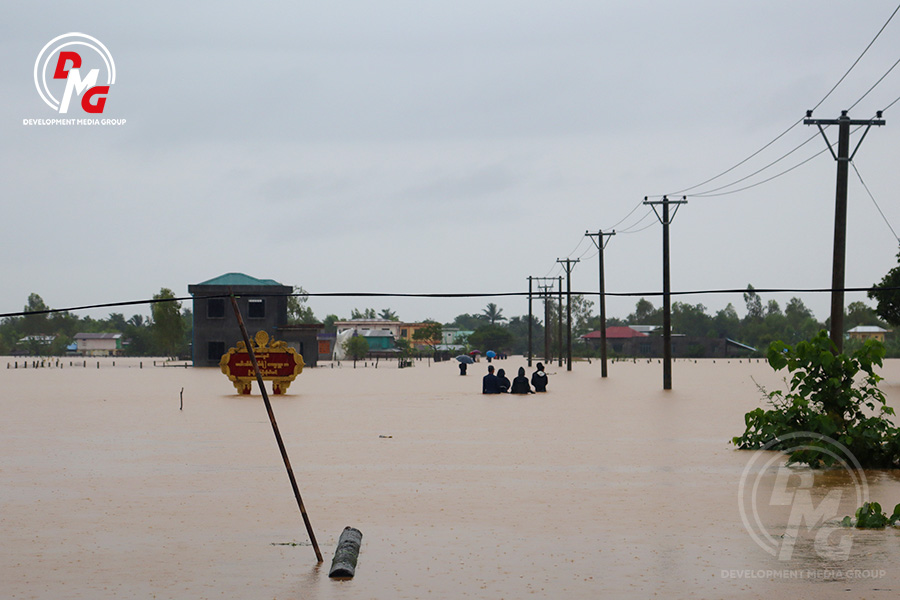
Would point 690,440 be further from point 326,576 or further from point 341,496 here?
point 326,576

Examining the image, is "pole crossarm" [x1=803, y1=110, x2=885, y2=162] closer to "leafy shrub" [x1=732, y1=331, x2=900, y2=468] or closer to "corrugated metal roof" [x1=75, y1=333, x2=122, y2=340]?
"leafy shrub" [x1=732, y1=331, x2=900, y2=468]

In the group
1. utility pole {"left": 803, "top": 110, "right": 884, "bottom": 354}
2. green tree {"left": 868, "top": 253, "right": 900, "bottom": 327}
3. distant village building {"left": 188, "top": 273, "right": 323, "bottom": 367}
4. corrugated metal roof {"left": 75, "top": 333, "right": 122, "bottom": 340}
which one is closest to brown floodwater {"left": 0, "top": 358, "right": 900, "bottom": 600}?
utility pole {"left": 803, "top": 110, "right": 884, "bottom": 354}

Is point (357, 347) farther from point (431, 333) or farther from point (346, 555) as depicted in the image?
point (346, 555)

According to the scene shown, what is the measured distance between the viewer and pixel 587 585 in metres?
8.69

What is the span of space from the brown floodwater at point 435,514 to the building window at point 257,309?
180 ft

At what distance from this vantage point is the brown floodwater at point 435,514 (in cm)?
885

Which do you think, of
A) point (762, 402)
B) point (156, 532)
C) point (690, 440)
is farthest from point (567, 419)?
point (156, 532)

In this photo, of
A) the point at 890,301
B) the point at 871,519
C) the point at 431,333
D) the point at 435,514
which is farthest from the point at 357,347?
the point at 871,519

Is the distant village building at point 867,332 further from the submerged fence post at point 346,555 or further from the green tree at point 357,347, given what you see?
the submerged fence post at point 346,555

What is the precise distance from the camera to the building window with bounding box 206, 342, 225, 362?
265 ft

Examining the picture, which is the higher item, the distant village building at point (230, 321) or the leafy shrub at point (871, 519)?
the distant village building at point (230, 321)

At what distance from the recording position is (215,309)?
79.9 m

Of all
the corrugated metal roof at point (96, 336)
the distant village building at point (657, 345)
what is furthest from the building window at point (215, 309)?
the corrugated metal roof at point (96, 336)

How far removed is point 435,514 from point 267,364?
88.5 feet
